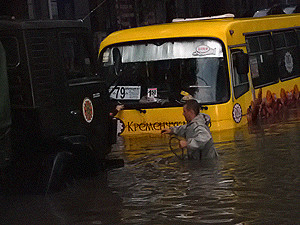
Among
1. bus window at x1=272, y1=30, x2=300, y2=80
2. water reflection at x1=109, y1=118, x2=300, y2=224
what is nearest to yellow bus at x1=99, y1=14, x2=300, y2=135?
water reflection at x1=109, y1=118, x2=300, y2=224

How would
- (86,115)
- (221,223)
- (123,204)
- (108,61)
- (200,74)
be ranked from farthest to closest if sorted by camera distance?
1. (108,61)
2. (200,74)
3. (86,115)
4. (123,204)
5. (221,223)

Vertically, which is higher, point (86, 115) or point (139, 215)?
point (86, 115)

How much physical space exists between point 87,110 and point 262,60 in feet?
27.4

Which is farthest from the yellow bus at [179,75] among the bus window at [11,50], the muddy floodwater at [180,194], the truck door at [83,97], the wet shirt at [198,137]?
the bus window at [11,50]

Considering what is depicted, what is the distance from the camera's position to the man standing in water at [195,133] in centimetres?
1186

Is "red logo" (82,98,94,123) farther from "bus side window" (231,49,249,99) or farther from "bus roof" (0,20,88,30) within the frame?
"bus side window" (231,49,249,99)

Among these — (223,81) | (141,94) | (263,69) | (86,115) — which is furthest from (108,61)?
(86,115)

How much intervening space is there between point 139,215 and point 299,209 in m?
1.65

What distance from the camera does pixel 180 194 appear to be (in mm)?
10266

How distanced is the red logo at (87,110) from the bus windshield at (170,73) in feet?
14.7

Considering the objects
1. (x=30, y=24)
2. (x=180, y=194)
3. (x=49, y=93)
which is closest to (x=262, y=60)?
(x=180, y=194)

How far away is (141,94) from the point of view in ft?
52.1

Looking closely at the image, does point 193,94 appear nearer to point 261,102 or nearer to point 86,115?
point 261,102

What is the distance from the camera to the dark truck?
396 inches
